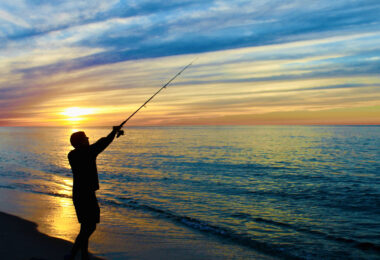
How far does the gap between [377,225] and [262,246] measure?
380cm

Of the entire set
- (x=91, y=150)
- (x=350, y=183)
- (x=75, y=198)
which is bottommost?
(x=350, y=183)

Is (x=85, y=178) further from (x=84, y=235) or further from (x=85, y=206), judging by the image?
(x=84, y=235)

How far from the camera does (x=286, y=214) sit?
9.48 m

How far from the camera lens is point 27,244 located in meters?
6.23

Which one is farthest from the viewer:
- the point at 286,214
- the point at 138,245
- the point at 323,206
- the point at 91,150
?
the point at 323,206

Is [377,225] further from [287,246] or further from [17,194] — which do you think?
[17,194]

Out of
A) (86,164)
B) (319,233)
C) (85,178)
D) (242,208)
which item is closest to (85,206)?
(85,178)

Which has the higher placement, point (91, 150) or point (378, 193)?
point (91, 150)

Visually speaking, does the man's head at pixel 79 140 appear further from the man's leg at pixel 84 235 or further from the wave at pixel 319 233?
the wave at pixel 319 233

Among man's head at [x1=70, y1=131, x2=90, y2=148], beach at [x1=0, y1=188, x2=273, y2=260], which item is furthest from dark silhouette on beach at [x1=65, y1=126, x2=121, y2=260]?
beach at [x1=0, y1=188, x2=273, y2=260]

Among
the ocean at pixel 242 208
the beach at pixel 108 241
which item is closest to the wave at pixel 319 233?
the ocean at pixel 242 208

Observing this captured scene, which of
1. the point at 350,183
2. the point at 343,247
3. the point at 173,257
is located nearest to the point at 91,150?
the point at 173,257

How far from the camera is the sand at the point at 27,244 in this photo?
5617 millimetres

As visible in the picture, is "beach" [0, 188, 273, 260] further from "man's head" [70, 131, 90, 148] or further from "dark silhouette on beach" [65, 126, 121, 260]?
"man's head" [70, 131, 90, 148]
